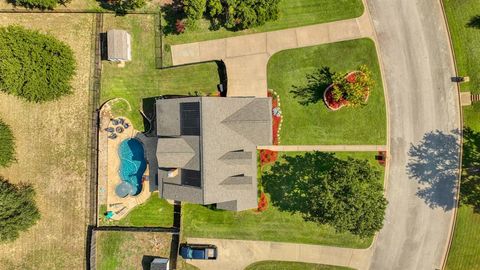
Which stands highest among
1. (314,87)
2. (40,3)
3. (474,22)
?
(40,3)

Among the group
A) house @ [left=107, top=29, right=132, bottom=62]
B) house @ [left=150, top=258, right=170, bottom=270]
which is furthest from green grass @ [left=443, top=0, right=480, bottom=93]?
house @ [left=150, top=258, right=170, bottom=270]

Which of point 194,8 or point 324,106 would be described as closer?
point 194,8

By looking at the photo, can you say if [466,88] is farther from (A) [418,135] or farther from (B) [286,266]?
(B) [286,266]

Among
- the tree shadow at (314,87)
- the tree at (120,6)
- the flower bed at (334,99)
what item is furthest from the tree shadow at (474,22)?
the tree at (120,6)

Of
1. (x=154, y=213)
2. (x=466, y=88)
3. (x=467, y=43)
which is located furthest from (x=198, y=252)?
(x=467, y=43)

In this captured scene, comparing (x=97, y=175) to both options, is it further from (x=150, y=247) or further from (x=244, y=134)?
(x=244, y=134)

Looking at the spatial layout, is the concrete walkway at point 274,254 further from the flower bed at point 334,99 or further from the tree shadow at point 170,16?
the tree shadow at point 170,16

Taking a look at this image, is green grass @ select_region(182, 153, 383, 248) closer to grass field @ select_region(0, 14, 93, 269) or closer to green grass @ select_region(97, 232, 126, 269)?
green grass @ select_region(97, 232, 126, 269)
